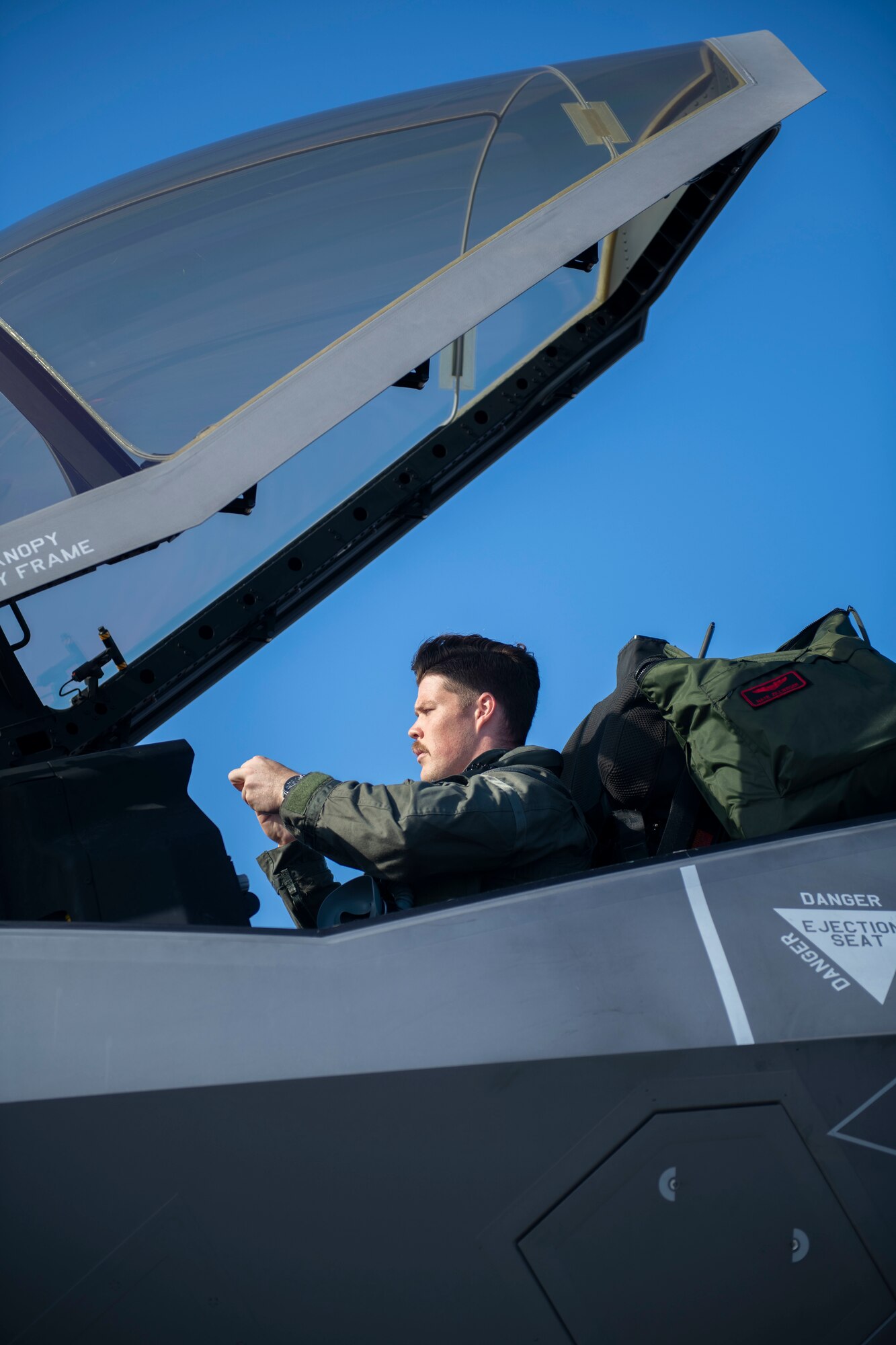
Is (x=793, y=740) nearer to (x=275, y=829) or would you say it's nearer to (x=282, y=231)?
(x=275, y=829)

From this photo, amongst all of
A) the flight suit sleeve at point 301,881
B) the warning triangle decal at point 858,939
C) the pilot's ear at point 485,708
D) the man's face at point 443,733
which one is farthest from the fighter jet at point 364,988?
the pilot's ear at point 485,708

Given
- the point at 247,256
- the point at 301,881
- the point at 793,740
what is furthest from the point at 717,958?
the point at 247,256

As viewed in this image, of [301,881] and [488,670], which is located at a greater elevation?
[488,670]

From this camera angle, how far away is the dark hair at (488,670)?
2355mm

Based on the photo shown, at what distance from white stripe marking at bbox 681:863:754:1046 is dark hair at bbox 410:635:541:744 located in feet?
A: 3.51

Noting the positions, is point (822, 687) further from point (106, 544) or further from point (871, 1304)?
point (106, 544)

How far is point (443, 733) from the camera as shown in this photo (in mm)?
2295

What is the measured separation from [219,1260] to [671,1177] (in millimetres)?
551

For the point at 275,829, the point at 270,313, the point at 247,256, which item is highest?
the point at 247,256

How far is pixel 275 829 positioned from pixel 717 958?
1.03m

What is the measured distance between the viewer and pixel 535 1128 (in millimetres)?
1162

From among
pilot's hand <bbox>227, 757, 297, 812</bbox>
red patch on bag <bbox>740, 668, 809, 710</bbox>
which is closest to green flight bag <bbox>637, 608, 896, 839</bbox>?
red patch on bag <bbox>740, 668, 809, 710</bbox>

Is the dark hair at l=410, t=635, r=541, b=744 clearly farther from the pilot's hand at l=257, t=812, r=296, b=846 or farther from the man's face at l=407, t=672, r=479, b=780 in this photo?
the pilot's hand at l=257, t=812, r=296, b=846

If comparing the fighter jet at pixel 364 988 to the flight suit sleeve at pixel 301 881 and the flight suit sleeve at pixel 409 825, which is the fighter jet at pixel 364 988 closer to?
the flight suit sleeve at pixel 409 825
